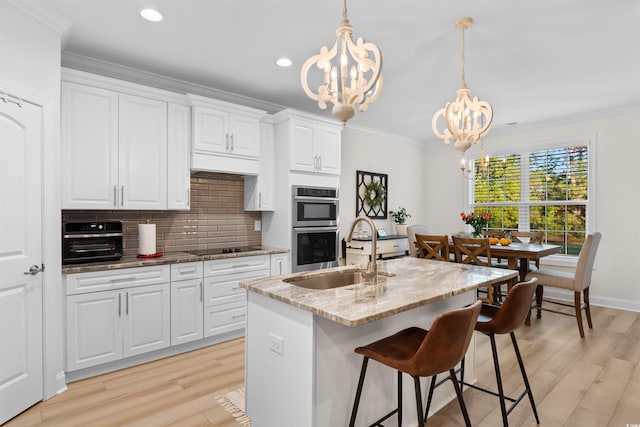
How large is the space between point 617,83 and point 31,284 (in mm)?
5616

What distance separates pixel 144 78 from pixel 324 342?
3.15m

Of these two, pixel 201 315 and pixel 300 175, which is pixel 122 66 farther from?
pixel 201 315

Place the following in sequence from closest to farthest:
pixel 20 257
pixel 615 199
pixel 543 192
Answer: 1. pixel 20 257
2. pixel 615 199
3. pixel 543 192

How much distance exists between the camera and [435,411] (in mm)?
2283

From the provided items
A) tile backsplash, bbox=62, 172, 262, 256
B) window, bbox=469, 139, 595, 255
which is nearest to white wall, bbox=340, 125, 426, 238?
window, bbox=469, 139, 595, 255

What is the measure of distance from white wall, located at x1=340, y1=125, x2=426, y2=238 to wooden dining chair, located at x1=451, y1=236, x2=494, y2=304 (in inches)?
70.4

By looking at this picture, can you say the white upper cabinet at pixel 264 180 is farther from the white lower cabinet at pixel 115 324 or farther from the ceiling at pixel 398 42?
the white lower cabinet at pixel 115 324

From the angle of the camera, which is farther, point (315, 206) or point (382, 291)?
point (315, 206)

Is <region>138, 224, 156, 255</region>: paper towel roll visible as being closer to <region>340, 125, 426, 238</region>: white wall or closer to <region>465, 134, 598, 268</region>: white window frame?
<region>340, 125, 426, 238</region>: white wall

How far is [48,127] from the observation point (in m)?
2.44

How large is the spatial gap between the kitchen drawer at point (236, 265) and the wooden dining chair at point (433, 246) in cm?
185

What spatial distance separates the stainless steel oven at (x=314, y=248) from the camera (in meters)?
4.02

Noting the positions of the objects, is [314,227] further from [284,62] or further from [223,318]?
[284,62]

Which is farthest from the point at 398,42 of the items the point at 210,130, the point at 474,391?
the point at 474,391
